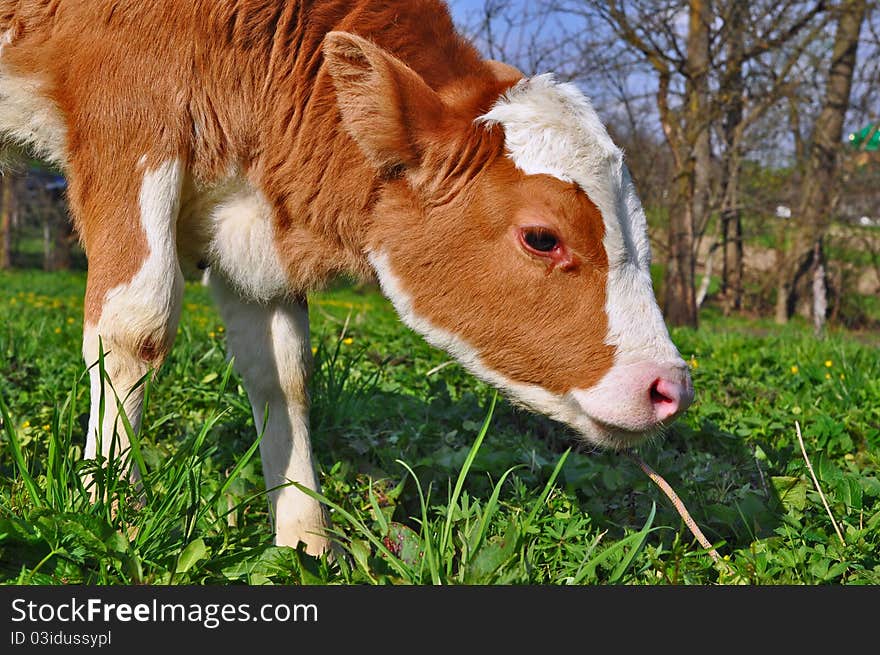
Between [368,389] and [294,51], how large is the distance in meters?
1.68

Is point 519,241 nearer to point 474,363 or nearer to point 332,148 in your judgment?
point 474,363

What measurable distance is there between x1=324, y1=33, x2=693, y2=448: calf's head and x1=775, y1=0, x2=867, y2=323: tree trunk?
43.7 feet

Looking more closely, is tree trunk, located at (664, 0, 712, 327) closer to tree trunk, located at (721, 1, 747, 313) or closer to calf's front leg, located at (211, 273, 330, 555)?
tree trunk, located at (721, 1, 747, 313)

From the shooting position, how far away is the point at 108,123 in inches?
102

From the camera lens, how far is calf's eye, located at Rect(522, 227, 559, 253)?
99.0 inches

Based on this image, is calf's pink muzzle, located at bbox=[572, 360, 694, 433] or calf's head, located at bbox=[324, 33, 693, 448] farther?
calf's head, located at bbox=[324, 33, 693, 448]

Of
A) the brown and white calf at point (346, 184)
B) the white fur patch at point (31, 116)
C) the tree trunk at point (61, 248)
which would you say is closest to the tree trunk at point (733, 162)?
the brown and white calf at point (346, 184)

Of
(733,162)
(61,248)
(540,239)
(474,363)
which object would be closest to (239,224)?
(474,363)

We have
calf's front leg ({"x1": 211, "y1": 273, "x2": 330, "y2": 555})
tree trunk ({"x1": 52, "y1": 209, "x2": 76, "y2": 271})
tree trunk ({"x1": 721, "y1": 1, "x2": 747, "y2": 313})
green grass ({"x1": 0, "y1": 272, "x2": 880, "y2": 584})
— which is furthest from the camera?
tree trunk ({"x1": 52, "y1": 209, "x2": 76, "y2": 271})

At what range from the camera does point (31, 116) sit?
2.76m

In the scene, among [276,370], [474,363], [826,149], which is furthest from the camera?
[826,149]

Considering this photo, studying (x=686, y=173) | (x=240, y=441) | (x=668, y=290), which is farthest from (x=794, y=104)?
(x=240, y=441)

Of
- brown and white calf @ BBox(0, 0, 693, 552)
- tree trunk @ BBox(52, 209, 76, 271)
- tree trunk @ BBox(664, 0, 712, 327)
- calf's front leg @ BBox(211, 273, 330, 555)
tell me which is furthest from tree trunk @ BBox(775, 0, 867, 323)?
tree trunk @ BBox(52, 209, 76, 271)

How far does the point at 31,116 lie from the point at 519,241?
5.25ft
